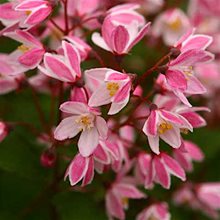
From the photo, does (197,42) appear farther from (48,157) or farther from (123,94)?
(48,157)

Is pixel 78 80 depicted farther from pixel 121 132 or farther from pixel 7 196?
pixel 7 196

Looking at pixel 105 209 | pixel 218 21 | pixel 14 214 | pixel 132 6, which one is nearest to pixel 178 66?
pixel 132 6

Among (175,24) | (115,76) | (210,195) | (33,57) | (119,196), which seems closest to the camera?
(115,76)

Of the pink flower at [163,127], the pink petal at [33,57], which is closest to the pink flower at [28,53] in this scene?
the pink petal at [33,57]

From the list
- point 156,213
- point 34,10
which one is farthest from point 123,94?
point 156,213

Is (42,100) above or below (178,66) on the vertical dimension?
below
